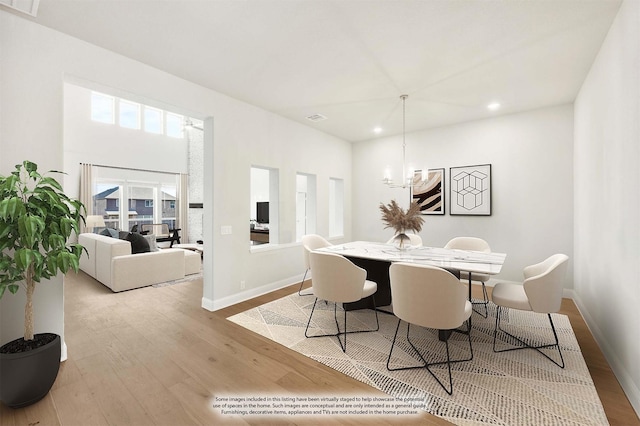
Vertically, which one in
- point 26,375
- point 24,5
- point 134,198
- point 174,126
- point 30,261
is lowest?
point 26,375

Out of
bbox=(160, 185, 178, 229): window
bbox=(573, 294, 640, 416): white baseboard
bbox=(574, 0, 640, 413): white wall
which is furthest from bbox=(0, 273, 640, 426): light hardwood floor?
bbox=(160, 185, 178, 229): window

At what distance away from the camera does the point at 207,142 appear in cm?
354

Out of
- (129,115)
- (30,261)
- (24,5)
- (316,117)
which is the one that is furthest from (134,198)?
(30,261)

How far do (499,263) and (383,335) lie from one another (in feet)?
4.29

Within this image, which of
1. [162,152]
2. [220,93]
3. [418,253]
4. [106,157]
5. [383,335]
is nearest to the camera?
[383,335]

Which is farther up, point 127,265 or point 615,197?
point 615,197

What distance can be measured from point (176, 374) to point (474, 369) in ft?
7.76

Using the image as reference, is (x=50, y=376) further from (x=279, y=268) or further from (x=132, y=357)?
(x=279, y=268)

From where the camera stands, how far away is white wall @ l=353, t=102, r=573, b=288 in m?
4.01

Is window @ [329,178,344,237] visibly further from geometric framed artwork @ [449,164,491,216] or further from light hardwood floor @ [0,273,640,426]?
light hardwood floor @ [0,273,640,426]

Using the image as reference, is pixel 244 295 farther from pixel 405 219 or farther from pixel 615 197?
pixel 615 197

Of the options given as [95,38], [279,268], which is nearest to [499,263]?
[279,268]

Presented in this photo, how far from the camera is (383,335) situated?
2.83 meters

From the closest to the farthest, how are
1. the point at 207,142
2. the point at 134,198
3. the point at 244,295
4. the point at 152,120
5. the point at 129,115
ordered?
the point at 207,142 < the point at 244,295 < the point at 129,115 < the point at 134,198 < the point at 152,120
